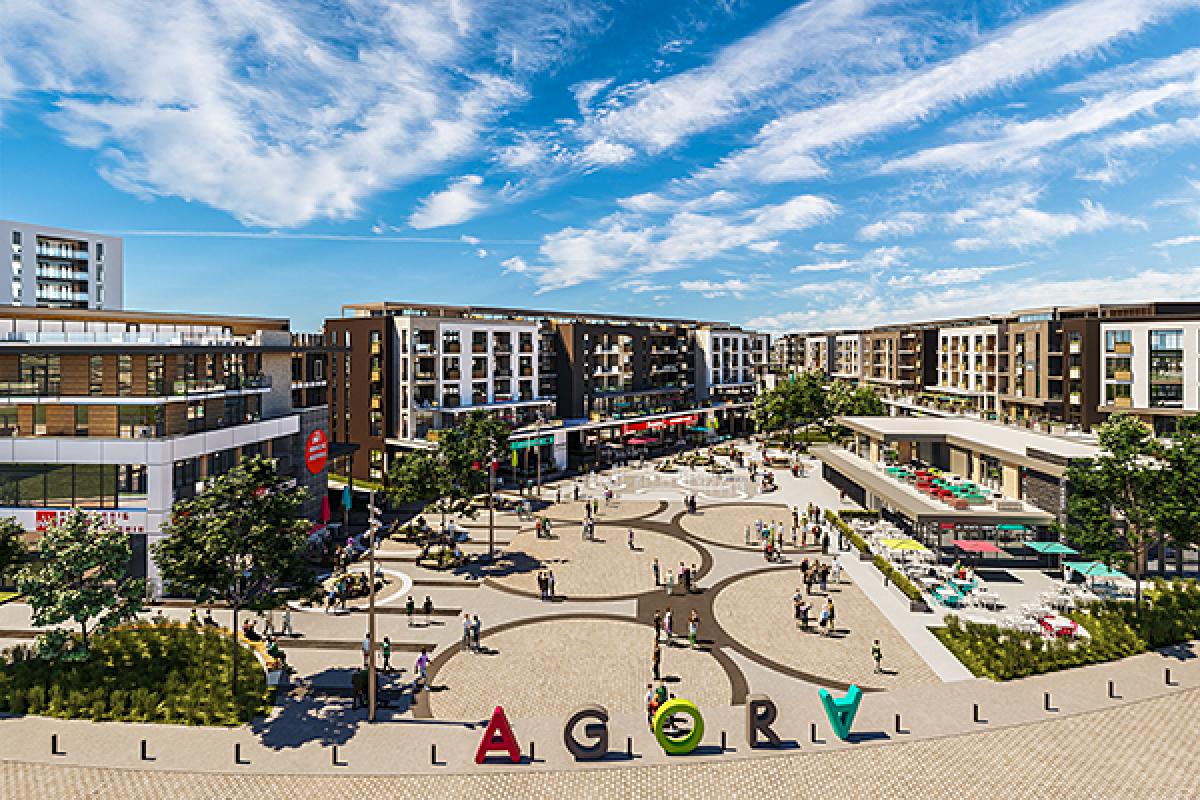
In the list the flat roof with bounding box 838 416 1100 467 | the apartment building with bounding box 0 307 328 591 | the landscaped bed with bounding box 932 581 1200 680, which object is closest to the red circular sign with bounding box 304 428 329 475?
the apartment building with bounding box 0 307 328 591

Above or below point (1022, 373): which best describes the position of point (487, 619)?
below

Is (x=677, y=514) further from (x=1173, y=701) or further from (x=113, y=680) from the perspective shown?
(x=113, y=680)

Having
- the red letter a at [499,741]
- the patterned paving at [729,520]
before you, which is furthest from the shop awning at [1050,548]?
the red letter a at [499,741]

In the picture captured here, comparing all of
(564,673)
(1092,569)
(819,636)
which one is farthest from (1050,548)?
(564,673)

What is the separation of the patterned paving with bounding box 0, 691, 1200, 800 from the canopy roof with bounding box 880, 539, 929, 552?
18.0 metres

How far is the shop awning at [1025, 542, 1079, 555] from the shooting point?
3656 centimetres

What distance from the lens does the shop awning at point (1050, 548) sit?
36559mm

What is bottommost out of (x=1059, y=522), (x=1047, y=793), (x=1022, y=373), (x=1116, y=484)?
(x=1047, y=793)

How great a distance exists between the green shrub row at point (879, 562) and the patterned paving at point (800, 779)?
13.5m

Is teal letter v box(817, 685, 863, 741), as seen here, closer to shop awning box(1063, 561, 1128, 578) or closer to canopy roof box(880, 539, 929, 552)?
canopy roof box(880, 539, 929, 552)

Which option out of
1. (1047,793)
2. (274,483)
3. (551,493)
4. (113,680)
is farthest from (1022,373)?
(113,680)

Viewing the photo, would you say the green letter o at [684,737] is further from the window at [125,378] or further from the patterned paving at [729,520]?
the window at [125,378]

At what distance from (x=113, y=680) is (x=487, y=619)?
50.0ft

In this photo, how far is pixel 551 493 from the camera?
213 ft
